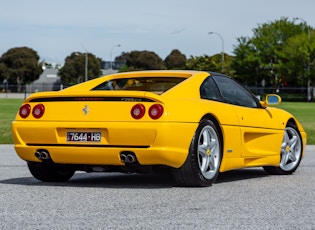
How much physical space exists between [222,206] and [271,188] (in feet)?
5.55

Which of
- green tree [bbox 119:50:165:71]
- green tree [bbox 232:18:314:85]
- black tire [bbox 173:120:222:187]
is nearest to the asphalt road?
black tire [bbox 173:120:222:187]

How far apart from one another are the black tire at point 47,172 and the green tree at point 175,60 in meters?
152

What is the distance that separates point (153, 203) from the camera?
6.58 m

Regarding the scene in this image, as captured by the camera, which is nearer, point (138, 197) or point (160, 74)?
point (138, 197)

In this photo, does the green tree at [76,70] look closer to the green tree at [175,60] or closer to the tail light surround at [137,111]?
the green tree at [175,60]

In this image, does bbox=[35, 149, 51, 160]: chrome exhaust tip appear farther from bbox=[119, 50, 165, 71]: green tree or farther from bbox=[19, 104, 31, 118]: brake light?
bbox=[119, 50, 165, 71]: green tree

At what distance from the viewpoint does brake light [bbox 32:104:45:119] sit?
7984 millimetres

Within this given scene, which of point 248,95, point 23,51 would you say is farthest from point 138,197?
point 23,51

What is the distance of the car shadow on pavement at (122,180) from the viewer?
8180mm

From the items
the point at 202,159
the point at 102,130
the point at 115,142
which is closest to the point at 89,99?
the point at 102,130

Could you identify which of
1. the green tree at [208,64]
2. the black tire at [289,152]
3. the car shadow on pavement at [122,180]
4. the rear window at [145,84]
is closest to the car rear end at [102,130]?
the car shadow on pavement at [122,180]

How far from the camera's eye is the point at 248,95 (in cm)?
938

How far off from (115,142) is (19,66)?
123949 mm

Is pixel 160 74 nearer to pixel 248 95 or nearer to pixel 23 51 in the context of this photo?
pixel 248 95
